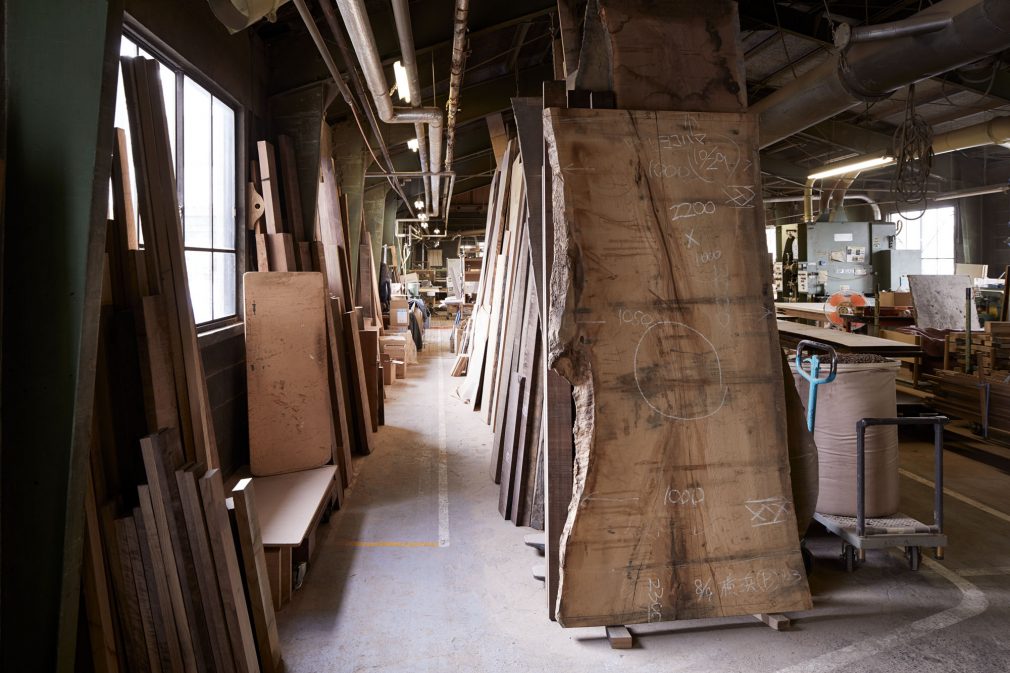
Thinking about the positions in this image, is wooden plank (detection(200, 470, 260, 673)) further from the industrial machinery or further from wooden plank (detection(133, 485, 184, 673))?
the industrial machinery

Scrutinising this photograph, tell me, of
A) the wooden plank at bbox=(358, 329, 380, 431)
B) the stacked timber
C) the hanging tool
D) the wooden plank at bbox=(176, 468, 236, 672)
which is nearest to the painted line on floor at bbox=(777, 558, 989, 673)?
the hanging tool

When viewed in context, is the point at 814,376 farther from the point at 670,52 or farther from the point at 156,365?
the point at 156,365

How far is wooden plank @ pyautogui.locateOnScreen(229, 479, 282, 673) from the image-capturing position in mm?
2434

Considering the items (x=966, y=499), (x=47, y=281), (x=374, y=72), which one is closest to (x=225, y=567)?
(x=47, y=281)

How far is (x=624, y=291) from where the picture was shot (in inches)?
106

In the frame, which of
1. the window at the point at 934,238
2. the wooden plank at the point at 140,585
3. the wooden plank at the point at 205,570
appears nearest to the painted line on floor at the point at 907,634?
the wooden plank at the point at 205,570

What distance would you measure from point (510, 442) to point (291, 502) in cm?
157

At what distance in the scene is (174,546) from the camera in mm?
2248

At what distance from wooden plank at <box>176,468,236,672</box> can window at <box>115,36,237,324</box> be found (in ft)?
6.50

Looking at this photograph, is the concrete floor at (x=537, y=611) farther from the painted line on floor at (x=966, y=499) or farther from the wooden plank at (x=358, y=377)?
the wooden plank at (x=358, y=377)

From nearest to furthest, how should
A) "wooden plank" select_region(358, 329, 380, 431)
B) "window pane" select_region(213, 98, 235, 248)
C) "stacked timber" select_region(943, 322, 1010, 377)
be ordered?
→ "window pane" select_region(213, 98, 235, 248)
"stacked timber" select_region(943, 322, 1010, 377)
"wooden plank" select_region(358, 329, 380, 431)

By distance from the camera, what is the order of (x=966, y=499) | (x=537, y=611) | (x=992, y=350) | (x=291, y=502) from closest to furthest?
1. (x=537, y=611)
2. (x=291, y=502)
3. (x=966, y=499)
4. (x=992, y=350)

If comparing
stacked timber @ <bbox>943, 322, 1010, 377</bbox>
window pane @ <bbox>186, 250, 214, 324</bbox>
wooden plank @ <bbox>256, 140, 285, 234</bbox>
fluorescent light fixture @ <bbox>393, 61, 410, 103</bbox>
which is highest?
fluorescent light fixture @ <bbox>393, 61, 410, 103</bbox>

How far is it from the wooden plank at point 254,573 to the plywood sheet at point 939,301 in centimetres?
799
